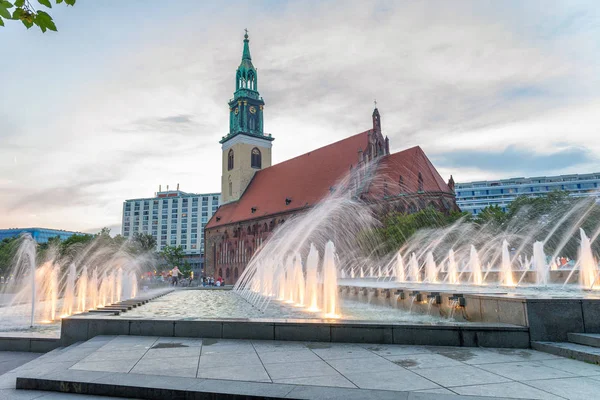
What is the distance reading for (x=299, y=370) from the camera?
213 inches

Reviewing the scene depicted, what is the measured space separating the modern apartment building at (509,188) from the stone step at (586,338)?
130m

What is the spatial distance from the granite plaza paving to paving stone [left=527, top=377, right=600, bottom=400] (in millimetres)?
11

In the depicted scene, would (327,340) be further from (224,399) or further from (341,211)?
(341,211)

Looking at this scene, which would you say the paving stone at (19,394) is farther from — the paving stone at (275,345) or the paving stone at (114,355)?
the paving stone at (275,345)

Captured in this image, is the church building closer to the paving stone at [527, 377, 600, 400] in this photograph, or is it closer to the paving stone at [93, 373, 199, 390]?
the paving stone at [527, 377, 600, 400]

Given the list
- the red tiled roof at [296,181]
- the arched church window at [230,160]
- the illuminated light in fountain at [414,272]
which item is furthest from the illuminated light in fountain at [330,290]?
the arched church window at [230,160]

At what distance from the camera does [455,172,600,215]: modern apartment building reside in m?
126

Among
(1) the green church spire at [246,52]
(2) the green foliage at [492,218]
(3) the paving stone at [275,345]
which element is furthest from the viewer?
(1) the green church spire at [246,52]

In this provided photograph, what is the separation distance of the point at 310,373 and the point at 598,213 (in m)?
43.3

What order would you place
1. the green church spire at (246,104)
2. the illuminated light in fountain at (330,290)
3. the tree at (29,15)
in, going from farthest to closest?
the green church spire at (246,104)
the illuminated light in fountain at (330,290)
the tree at (29,15)

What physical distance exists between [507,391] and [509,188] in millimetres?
142664

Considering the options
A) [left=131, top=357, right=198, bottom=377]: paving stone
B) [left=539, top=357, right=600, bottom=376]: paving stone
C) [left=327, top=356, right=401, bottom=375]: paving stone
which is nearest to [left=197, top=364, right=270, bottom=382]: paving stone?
[left=131, top=357, right=198, bottom=377]: paving stone

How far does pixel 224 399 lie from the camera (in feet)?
14.6

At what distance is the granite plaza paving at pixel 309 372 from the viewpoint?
4473mm
